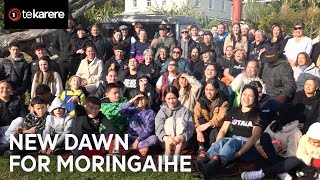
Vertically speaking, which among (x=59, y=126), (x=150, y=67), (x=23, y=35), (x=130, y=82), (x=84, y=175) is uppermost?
(x=23, y=35)

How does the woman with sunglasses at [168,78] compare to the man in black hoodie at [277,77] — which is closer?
the man in black hoodie at [277,77]

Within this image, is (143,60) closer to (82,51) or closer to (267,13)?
(82,51)

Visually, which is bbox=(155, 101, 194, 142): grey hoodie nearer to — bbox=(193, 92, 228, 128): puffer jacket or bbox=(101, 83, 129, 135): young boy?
bbox=(193, 92, 228, 128): puffer jacket

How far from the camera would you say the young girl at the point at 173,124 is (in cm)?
381

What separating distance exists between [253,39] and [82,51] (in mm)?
1795

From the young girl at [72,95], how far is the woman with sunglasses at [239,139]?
50.1 inches

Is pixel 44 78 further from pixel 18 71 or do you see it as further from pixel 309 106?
pixel 309 106

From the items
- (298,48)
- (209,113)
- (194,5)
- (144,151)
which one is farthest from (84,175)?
(298,48)

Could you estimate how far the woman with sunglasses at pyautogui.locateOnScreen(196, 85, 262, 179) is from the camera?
3.67m

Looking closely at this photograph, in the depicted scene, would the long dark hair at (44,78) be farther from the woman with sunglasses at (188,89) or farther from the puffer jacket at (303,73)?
the puffer jacket at (303,73)

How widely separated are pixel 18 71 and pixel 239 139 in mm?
2361

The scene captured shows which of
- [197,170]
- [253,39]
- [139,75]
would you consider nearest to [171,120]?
[197,170]

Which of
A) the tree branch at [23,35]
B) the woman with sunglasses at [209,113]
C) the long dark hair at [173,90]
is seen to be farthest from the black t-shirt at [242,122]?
the tree branch at [23,35]

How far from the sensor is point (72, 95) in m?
4.23
